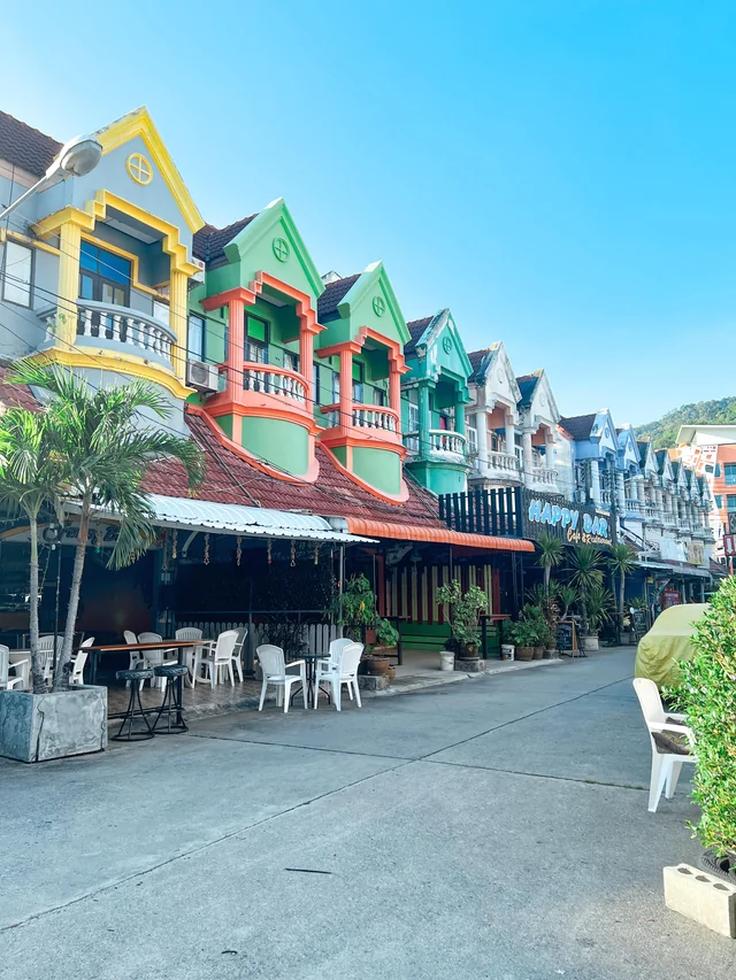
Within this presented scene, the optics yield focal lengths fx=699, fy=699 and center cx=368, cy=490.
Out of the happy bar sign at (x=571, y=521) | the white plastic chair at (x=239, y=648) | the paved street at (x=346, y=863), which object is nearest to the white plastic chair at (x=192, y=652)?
the white plastic chair at (x=239, y=648)

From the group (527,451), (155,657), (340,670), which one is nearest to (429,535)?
(340,670)

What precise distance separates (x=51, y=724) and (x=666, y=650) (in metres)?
6.47

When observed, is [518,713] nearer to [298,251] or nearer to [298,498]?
[298,498]

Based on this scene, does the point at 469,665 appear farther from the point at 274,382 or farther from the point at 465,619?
the point at 274,382

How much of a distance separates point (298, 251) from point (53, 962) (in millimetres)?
15674

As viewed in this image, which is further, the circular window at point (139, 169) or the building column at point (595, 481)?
the building column at point (595, 481)

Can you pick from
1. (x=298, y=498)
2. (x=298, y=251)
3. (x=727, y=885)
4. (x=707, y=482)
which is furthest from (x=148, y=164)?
(x=707, y=482)

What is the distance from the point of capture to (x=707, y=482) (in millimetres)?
47812

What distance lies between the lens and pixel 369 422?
714 inches

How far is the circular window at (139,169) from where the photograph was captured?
13195mm

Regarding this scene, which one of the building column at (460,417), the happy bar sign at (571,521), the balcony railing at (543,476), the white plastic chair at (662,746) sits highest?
the building column at (460,417)

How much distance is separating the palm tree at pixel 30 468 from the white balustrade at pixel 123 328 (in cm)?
519

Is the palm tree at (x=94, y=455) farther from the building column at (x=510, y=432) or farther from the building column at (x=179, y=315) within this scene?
the building column at (x=510, y=432)

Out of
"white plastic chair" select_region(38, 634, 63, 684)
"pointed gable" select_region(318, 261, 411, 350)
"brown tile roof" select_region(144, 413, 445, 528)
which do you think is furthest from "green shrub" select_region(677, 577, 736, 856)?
"pointed gable" select_region(318, 261, 411, 350)
